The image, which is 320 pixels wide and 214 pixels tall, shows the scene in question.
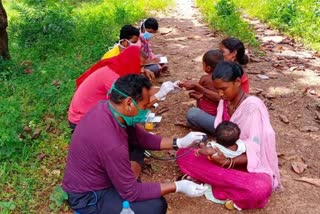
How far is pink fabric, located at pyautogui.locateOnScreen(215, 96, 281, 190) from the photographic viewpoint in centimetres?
303

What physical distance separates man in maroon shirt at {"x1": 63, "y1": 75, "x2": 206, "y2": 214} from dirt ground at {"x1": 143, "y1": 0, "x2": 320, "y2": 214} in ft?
2.03

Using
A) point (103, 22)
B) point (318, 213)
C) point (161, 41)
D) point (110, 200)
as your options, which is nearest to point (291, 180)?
point (318, 213)

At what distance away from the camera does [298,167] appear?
363 centimetres

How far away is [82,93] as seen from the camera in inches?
134

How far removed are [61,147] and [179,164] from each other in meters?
1.29

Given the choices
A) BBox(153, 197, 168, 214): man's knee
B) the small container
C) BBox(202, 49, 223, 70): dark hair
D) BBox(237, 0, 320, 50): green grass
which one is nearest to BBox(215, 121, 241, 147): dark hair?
BBox(153, 197, 168, 214): man's knee

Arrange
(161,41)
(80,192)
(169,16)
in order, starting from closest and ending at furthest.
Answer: (80,192)
(161,41)
(169,16)

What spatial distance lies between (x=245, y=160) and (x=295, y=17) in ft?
18.8

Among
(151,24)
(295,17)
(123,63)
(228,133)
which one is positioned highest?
(123,63)

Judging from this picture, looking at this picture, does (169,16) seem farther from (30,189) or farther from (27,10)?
(30,189)

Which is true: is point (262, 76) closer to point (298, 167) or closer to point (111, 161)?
point (298, 167)

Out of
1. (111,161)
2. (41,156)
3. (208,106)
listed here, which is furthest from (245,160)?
(41,156)

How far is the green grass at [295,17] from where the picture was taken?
7.19m

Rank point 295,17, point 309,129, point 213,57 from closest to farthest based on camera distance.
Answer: point 213,57, point 309,129, point 295,17
